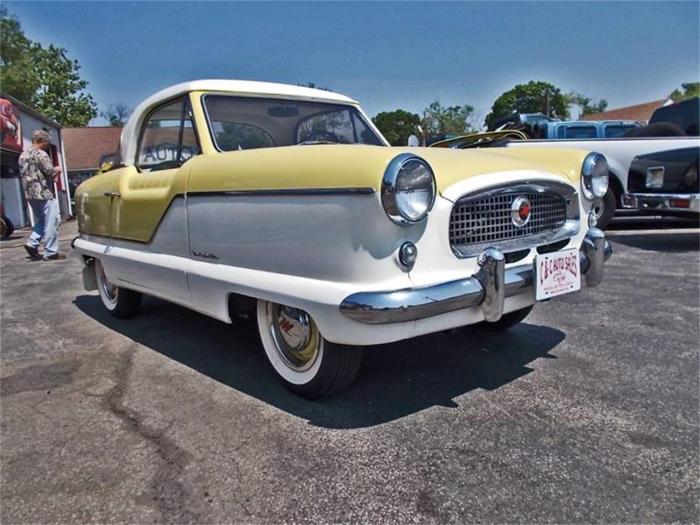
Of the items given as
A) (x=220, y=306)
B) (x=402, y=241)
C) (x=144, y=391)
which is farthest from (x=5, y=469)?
(x=402, y=241)

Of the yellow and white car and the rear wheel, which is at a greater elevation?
the yellow and white car

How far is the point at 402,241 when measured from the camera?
200cm

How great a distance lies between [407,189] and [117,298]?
2.89m

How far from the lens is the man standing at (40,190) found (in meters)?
6.76

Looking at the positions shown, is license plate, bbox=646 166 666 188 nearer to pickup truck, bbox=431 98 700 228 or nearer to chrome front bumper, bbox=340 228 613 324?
pickup truck, bbox=431 98 700 228

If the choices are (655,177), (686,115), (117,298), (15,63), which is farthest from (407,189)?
(15,63)

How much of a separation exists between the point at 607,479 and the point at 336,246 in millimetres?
1262

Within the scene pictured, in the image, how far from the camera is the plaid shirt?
22.1 ft

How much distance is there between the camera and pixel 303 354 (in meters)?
2.46

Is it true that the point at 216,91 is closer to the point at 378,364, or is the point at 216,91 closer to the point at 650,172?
the point at 378,364

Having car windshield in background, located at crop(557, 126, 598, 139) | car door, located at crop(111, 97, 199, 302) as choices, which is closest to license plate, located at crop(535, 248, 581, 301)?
car door, located at crop(111, 97, 199, 302)

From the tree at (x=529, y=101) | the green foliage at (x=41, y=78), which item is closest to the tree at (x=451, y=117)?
the tree at (x=529, y=101)

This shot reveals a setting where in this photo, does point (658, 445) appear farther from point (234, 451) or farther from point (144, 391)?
point (144, 391)

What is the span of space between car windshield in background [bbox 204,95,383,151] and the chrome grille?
1328mm
